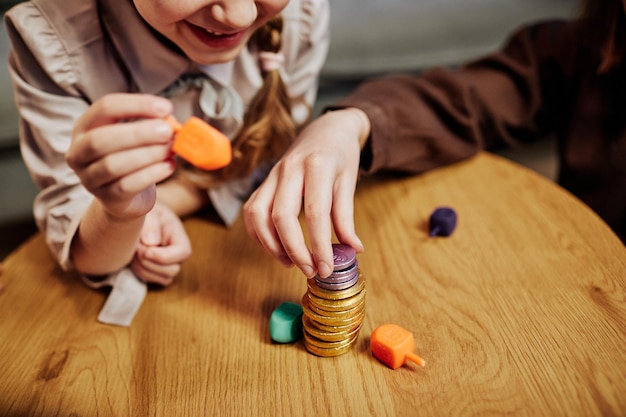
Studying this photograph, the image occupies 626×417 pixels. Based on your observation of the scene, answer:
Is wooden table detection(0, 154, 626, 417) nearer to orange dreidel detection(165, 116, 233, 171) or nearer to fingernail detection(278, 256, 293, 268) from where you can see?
fingernail detection(278, 256, 293, 268)

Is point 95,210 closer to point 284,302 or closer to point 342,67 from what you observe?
point 284,302

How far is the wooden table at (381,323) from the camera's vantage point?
49 cm

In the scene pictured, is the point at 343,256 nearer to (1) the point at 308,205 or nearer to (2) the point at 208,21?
(1) the point at 308,205

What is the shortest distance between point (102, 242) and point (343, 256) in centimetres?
25

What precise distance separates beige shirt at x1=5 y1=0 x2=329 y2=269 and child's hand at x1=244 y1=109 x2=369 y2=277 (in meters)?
0.20

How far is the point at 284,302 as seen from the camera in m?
0.59

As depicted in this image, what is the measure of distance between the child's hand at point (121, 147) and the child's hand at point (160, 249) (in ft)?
0.55

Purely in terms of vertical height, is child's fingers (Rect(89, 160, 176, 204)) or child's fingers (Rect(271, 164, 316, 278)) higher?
child's fingers (Rect(89, 160, 176, 204))

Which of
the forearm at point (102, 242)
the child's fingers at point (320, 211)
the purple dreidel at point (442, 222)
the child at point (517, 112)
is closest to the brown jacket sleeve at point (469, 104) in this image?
the child at point (517, 112)

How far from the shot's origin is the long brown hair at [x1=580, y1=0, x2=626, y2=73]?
820mm

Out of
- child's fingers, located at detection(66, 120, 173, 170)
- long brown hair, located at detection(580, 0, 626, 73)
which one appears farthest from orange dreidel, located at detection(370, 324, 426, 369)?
long brown hair, located at detection(580, 0, 626, 73)

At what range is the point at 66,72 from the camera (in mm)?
622

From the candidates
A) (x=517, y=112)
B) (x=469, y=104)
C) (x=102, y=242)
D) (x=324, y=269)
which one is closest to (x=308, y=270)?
(x=324, y=269)

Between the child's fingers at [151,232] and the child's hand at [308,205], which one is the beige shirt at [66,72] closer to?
the child's fingers at [151,232]
